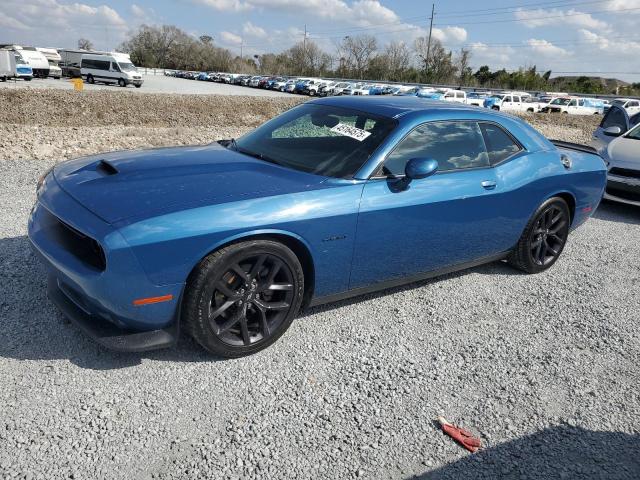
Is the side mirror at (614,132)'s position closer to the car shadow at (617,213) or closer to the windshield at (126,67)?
the car shadow at (617,213)

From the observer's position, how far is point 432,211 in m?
3.73

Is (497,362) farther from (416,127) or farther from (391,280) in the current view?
(416,127)

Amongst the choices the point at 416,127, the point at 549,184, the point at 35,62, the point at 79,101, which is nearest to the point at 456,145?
the point at 416,127

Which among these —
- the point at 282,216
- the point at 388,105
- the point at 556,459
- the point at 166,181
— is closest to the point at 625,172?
the point at 388,105

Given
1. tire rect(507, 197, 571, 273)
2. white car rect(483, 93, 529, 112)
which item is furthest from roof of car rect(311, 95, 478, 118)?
white car rect(483, 93, 529, 112)

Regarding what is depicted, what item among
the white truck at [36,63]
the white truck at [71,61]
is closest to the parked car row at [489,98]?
the white truck at [71,61]

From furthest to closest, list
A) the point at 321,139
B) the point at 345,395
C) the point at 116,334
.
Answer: the point at 321,139
the point at 345,395
the point at 116,334

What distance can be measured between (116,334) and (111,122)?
14.6 metres

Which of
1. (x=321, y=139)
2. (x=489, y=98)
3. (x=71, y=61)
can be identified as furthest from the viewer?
(x=71, y=61)

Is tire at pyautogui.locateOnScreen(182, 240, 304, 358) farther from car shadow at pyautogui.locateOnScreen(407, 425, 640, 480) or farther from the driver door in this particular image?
car shadow at pyautogui.locateOnScreen(407, 425, 640, 480)

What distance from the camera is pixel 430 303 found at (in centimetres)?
415

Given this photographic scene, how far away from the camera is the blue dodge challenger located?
275 cm

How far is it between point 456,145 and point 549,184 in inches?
46.5

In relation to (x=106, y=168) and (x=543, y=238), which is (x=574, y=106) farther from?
(x=106, y=168)
